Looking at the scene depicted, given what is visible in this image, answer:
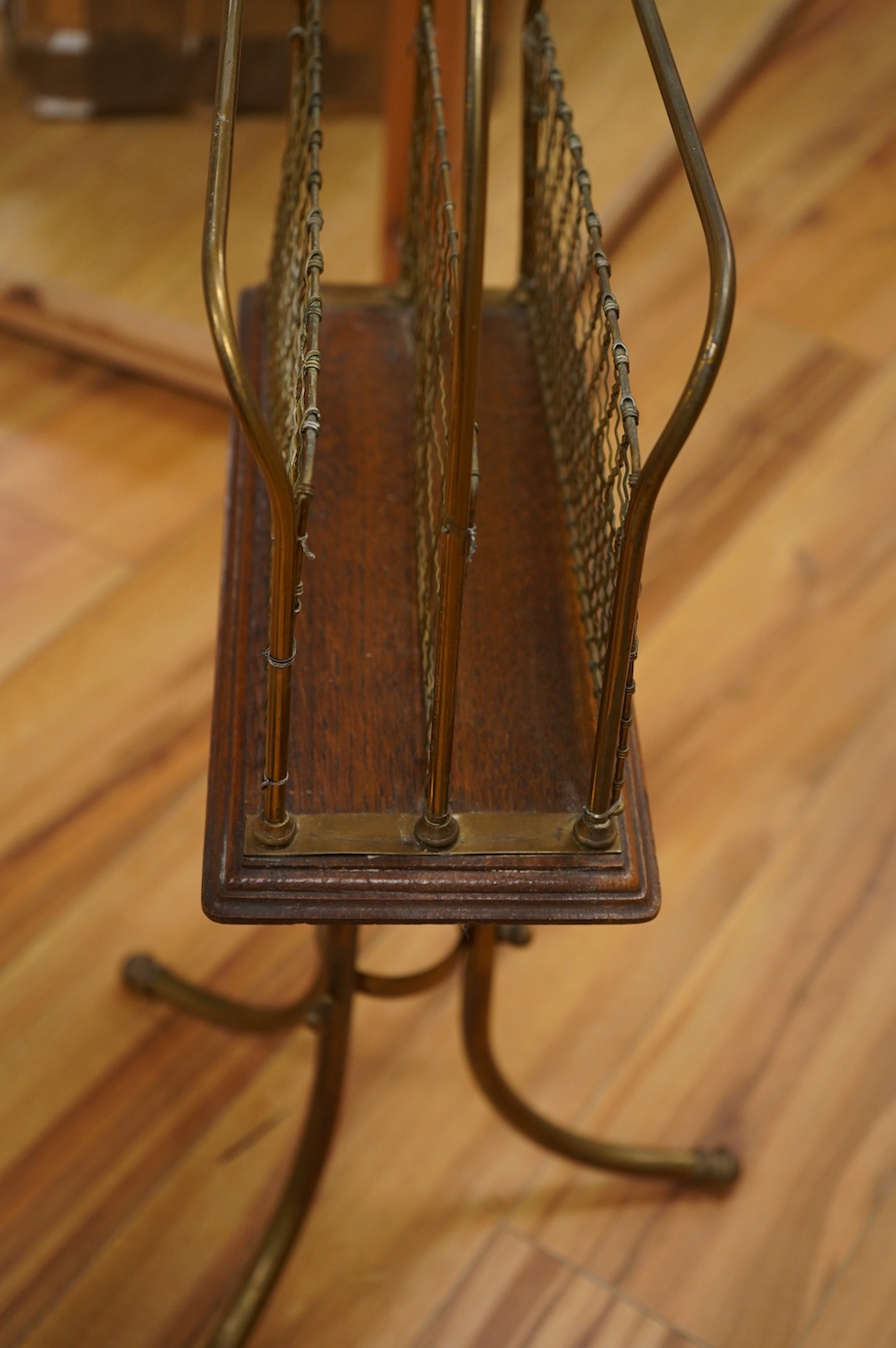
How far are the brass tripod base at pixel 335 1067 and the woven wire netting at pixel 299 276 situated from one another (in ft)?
1.08

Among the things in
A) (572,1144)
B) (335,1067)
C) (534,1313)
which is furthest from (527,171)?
(534,1313)

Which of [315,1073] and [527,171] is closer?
[527,171]

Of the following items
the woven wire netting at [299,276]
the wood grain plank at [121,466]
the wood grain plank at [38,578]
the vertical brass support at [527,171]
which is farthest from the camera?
the wood grain plank at [121,466]

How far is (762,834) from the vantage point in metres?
1.42

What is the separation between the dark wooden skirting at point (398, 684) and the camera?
0.69 meters

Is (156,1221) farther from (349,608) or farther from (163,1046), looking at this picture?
(349,608)

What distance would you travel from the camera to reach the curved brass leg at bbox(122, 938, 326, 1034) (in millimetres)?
1174

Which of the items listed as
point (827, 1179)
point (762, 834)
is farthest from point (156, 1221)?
point (762, 834)

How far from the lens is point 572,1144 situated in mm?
1159

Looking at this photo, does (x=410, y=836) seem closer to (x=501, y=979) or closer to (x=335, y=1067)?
(x=335, y=1067)

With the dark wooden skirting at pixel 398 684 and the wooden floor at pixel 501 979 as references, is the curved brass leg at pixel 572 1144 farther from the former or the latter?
the dark wooden skirting at pixel 398 684

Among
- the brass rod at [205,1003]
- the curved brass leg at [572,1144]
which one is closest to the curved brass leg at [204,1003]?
the brass rod at [205,1003]

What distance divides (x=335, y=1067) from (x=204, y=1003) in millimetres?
216

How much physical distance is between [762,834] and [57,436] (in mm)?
908
